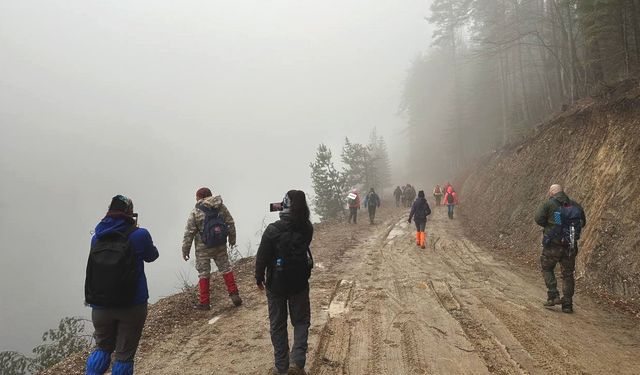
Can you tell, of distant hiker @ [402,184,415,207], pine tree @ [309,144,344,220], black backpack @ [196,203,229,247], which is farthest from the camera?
pine tree @ [309,144,344,220]

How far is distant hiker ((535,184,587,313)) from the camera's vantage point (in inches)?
267

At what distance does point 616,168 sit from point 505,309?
19.0 feet

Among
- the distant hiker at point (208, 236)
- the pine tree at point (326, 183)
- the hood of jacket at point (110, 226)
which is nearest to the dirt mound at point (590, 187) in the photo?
the distant hiker at point (208, 236)

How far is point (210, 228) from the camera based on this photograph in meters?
7.08

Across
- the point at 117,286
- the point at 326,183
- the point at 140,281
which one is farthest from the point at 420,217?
the point at 326,183

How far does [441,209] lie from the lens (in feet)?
82.4

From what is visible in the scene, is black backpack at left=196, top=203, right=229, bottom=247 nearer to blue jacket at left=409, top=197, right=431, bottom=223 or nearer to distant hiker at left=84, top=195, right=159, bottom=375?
distant hiker at left=84, top=195, right=159, bottom=375

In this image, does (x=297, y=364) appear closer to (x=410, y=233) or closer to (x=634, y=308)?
(x=634, y=308)

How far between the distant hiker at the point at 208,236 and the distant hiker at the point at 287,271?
2901 mm

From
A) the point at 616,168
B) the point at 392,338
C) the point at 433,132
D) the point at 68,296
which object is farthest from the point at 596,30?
the point at 68,296

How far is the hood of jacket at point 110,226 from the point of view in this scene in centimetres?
364

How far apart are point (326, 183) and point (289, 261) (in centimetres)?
2795

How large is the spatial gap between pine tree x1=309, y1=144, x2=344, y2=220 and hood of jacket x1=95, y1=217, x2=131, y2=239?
27.5 meters

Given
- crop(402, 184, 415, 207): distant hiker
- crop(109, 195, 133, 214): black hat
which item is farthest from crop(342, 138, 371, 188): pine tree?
crop(109, 195, 133, 214): black hat
